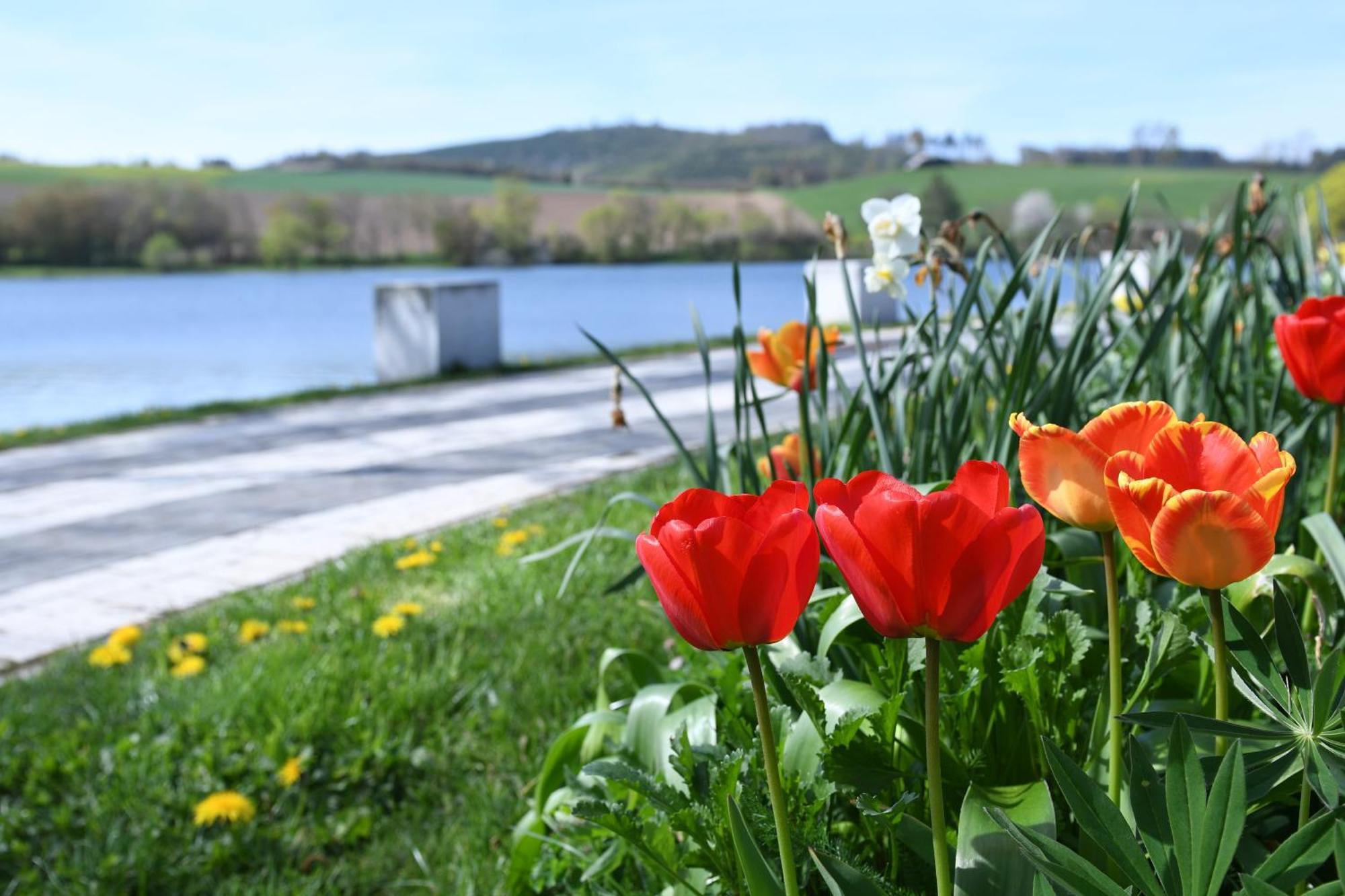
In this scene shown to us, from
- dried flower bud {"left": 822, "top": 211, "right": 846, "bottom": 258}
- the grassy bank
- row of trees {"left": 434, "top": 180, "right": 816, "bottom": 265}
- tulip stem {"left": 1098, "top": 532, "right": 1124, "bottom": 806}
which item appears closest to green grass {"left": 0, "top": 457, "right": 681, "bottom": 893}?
dried flower bud {"left": 822, "top": 211, "right": 846, "bottom": 258}

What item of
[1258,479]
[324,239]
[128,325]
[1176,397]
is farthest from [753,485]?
[324,239]

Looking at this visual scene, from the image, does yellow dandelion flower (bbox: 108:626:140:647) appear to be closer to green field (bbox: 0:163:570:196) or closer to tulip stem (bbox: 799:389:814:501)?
tulip stem (bbox: 799:389:814:501)

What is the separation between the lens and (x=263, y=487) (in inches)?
172

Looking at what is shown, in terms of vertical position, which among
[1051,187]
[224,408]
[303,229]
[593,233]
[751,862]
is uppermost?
[303,229]

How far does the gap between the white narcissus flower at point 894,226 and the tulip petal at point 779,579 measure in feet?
2.95

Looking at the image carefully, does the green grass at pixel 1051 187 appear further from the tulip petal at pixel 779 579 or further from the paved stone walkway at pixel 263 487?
the paved stone walkway at pixel 263 487

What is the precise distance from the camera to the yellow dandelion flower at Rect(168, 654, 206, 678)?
2.16 metres

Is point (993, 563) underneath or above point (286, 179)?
underneath

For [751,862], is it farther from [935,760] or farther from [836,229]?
[836,229]

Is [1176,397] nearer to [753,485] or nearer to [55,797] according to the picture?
[753,485]

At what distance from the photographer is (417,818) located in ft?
5.38

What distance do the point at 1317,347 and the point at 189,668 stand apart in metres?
2.05

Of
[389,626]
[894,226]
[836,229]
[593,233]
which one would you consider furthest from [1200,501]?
[593,233]

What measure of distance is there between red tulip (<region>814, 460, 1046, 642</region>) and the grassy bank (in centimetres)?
612
